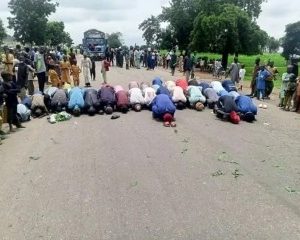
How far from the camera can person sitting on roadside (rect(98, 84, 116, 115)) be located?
1616 cm

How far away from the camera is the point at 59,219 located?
287 inches

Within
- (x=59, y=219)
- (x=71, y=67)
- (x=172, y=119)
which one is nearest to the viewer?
(x=59, y=219)

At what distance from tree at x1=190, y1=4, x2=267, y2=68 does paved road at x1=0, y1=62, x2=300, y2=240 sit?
25.8 m

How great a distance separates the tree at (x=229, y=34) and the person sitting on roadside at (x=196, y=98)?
22.6 meters

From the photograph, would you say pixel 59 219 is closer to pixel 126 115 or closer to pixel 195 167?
pixel 195 167

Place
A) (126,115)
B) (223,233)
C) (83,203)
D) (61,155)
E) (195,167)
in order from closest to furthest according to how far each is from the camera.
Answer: (223,233), (83,203), (195,167), (61,155), (126,115)

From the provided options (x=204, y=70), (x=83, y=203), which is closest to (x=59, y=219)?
(x=83, y=203)

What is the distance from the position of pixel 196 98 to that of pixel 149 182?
879cm

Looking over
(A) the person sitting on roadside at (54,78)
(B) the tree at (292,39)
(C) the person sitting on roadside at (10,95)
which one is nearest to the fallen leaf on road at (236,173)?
(C) the person sitting on roadside at (10,95)

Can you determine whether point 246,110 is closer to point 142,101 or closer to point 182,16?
point 142,101

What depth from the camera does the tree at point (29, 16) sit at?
47188 millimetres

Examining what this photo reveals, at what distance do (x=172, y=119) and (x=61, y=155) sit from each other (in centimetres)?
478

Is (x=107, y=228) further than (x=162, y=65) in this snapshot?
No

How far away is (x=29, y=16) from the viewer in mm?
47438
